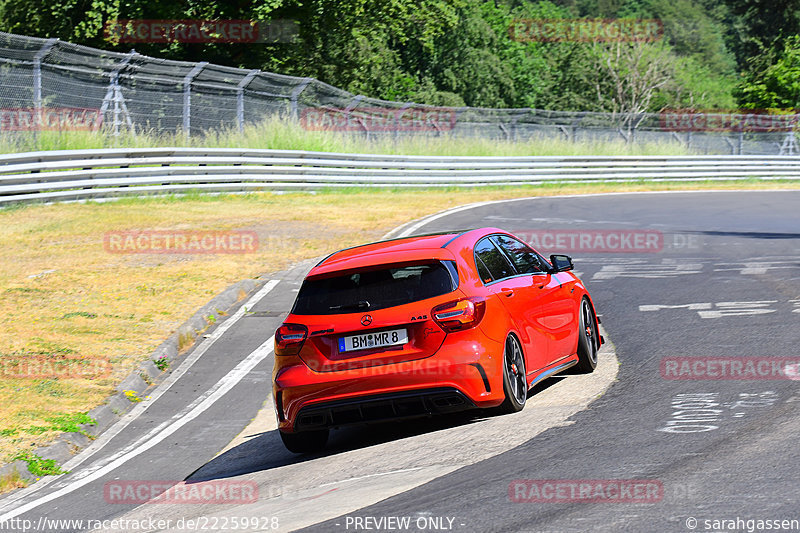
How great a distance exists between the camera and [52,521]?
700cm

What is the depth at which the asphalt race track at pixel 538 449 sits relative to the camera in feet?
18.1

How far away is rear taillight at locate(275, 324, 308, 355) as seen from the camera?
7695 mm

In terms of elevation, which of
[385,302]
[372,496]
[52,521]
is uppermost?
[385,302]

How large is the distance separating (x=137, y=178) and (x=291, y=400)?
17.7 metres

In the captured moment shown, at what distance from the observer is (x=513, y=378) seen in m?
7.86

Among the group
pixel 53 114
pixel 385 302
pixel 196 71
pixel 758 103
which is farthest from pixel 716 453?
pixel 758 103

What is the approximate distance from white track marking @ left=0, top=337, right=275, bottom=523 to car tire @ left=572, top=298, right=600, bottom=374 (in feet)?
11.6

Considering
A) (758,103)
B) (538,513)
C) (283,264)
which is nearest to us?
(538,513)

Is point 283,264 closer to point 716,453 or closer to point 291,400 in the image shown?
point 291,400
